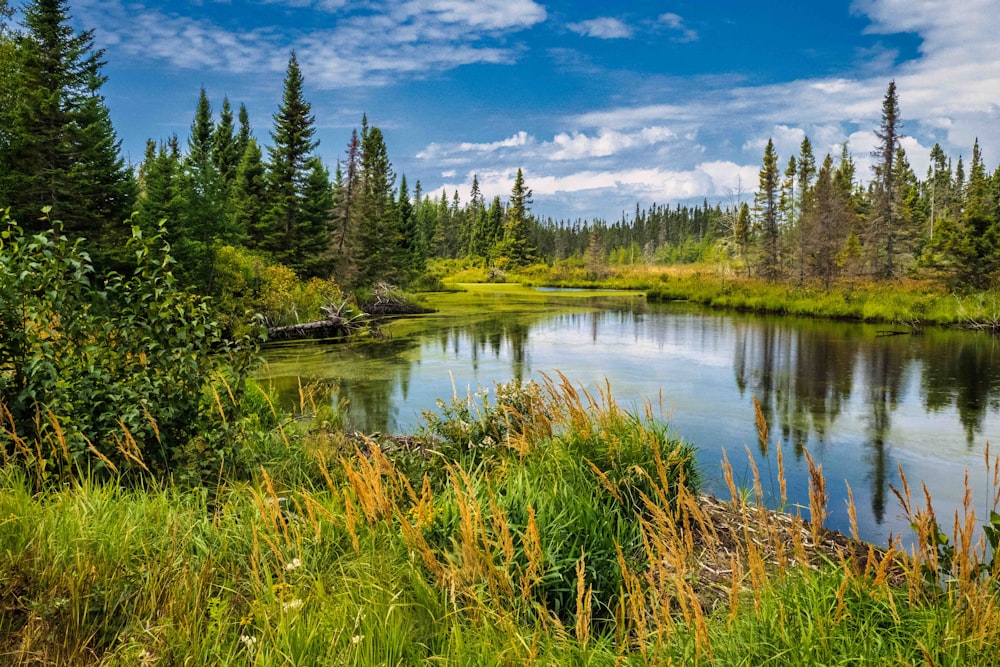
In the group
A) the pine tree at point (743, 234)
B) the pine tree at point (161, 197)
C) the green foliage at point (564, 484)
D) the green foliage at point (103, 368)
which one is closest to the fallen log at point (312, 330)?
the pine tree at point (161, 197)

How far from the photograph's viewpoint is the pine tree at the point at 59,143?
63.5ft

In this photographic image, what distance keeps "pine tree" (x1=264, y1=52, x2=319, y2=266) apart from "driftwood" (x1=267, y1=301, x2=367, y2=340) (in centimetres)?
966

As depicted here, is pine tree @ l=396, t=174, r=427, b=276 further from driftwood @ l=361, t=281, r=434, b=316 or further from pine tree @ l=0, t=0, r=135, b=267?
pine tree @ l=0, t=0, r=135, b=267

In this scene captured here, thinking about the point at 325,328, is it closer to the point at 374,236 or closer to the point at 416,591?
the point at 374,236

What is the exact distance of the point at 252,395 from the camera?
856 cm

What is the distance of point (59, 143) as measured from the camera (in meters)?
20.0

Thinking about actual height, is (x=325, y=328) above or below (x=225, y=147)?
below

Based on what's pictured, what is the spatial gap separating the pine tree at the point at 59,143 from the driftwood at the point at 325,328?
537 centimetres

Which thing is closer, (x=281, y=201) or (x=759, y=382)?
(x=759, y=382)

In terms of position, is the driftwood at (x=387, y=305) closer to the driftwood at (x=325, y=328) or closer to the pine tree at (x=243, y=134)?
the driftwood at (x=325, y=328)

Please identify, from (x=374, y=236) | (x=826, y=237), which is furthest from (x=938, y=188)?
(x=374, y=236)

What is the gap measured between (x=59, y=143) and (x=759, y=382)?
22.3 metres

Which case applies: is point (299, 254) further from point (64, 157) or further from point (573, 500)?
point (573, 500)

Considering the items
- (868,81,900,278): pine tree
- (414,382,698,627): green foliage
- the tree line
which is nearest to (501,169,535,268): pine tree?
the tree line
